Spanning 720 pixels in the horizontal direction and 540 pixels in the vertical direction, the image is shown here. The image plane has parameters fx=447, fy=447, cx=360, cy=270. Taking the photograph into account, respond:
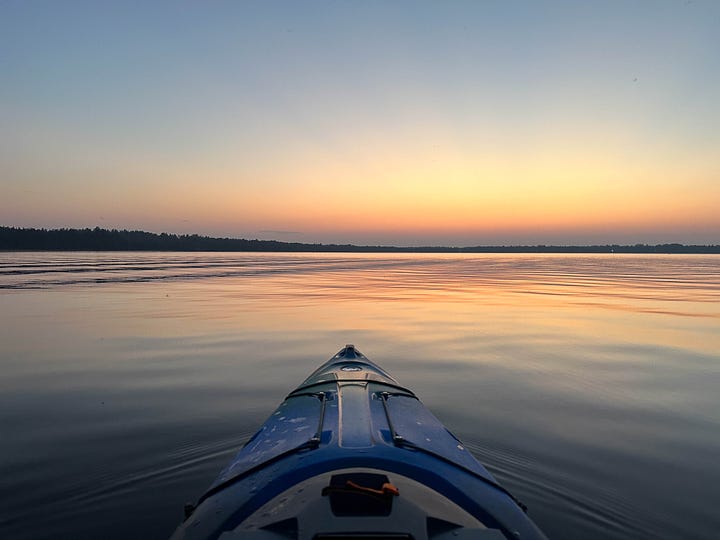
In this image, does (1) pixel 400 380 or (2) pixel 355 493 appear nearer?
(2) pixel 355 493

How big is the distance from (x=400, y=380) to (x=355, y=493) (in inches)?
234

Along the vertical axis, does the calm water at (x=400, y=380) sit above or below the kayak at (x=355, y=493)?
below

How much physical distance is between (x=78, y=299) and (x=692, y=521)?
73.1 feet

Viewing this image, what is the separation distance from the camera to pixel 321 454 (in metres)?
3.02

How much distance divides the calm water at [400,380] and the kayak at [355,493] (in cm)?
136

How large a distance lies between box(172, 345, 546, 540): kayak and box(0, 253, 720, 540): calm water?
1357 mm

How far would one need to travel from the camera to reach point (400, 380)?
8.52 metres

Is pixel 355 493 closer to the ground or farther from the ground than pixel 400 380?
farther from the ground

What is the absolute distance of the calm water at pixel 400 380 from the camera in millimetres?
4285

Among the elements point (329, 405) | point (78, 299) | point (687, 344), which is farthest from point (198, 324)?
point (687, 344)

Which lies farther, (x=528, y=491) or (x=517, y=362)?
(x=517, y=362)

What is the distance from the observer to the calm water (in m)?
4.29

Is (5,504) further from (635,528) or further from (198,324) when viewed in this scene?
(198,324)

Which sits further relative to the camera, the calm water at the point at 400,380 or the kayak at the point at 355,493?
the calm water at the point at 400,380
